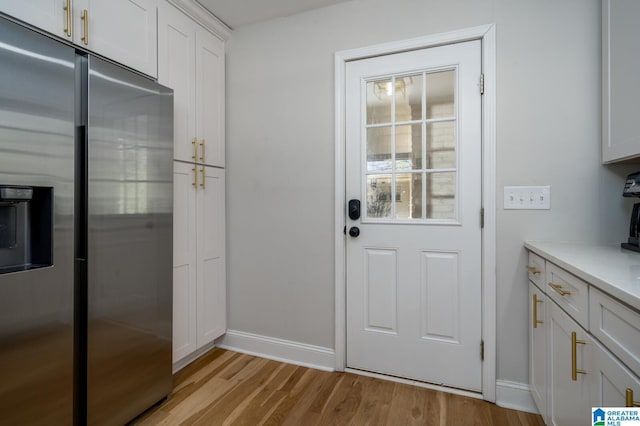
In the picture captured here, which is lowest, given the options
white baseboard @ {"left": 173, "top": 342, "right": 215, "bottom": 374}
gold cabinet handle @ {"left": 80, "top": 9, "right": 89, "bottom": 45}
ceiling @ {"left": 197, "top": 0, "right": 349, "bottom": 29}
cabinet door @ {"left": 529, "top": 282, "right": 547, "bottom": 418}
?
white baseboard @ {"left": 173, "top": 342, "right": 215, "bottom": 374}

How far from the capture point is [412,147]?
1.97 metres

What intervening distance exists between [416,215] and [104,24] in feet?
6.55

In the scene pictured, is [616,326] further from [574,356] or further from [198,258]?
[198,258]

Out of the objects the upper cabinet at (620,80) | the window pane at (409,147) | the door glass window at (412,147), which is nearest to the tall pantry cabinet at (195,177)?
the door glass window at (412,147)

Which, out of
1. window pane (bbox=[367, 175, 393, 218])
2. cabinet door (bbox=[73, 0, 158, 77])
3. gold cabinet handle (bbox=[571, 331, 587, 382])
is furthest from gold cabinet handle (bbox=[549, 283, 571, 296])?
cabinet door (bbox=[73, 0, 158, 77])

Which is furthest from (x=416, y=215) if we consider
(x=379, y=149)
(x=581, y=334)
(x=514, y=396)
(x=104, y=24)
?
(x=104, y=24)

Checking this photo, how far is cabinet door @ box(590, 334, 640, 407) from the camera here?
785 mm

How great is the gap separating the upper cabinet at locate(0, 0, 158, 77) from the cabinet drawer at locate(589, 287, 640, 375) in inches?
89.6

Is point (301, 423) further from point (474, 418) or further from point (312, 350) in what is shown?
point (474, 418)

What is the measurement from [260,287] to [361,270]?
32.4 inches

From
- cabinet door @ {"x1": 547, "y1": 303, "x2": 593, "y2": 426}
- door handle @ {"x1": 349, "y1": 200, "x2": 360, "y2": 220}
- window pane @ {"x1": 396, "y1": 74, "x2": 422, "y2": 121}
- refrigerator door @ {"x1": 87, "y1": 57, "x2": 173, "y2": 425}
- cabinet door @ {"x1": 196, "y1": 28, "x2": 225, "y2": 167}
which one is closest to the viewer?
cabinet door @ {"x1": 547, "y1": 303, "x2": 593, "y2": 426}

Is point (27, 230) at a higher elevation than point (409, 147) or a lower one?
lower

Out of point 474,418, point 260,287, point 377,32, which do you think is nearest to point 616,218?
point 474,418

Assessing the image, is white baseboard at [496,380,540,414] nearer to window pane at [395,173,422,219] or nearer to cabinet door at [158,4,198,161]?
window pane at [395,173,422,219]
